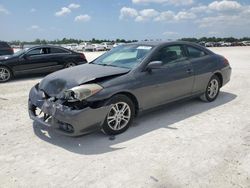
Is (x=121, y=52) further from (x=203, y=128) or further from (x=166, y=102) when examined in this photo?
(x=203, y=128)

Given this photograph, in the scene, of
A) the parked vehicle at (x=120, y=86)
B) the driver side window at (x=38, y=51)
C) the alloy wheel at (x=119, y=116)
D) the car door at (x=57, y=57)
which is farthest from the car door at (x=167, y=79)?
the driver side window at (x=38, y=51)

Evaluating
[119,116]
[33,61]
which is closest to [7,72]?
[33,61]

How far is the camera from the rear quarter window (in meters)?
6.20

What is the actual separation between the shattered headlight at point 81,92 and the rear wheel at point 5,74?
7.00 m

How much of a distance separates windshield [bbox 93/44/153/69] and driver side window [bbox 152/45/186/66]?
0.76ft

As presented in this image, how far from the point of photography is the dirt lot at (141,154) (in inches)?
131

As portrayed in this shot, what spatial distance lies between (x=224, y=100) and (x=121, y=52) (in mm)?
2867

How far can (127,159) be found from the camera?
12.6 ft

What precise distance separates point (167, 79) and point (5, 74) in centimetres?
721

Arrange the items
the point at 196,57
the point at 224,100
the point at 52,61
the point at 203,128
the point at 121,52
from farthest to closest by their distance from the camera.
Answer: the point at 52,61 < the point at 224,100 < the point at 196,57 < the point at 121,52 < the point at 203,128

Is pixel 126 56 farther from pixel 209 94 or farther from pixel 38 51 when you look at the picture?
pixel 38 51

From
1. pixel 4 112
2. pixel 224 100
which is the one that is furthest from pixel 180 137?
pixel 4 112

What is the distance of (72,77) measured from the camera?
15.5 feet

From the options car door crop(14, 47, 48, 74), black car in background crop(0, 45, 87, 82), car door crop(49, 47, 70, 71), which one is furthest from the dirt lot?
car door crop(49, 47, 70, 71)
